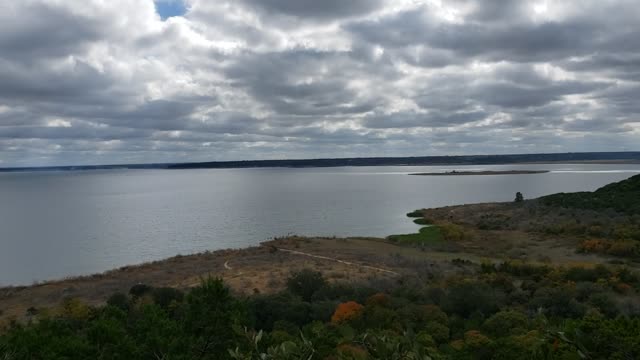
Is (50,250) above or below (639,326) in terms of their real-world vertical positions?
below

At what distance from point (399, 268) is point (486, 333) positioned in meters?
17.9

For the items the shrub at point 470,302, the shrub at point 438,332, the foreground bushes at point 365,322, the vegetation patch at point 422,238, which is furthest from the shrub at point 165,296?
the vegetation patch at point 422,238

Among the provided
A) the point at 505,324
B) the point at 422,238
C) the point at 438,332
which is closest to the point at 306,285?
the point at 438,332

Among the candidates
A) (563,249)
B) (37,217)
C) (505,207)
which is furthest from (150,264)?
(37,217)

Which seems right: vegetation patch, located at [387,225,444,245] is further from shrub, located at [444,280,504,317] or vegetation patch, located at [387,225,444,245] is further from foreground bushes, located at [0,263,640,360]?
shrub, located at [444,280,504,317]

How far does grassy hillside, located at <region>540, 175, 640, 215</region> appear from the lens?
209 ft

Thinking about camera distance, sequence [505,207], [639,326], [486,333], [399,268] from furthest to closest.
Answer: [505,207] → [399,268] → [486,333] → [639,326]

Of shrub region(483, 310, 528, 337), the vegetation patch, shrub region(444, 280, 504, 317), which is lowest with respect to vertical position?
the vegetation patch

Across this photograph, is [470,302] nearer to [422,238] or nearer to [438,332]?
[438,332]

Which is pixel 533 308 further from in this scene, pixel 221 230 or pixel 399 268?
pixel 221 230

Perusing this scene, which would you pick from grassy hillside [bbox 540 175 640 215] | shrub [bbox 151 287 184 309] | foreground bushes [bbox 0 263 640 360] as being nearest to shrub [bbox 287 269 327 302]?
foreground bushes [bbox 0 263 640 360]

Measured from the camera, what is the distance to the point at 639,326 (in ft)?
23.6

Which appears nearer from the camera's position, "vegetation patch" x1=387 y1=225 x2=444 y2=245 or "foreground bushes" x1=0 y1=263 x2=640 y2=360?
"foreground bushes" x1=0 y1=263 x2=640 y2=360

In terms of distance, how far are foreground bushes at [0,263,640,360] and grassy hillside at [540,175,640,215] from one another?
3913 cm
